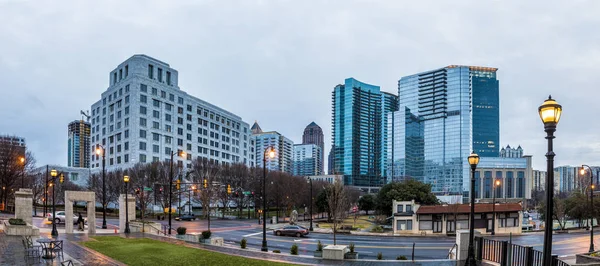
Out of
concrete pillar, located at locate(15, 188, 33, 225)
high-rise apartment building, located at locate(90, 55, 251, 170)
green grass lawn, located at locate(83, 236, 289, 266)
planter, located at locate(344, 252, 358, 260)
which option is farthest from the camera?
high-rise apartment building, located at locate(90, 55, 251, 170)

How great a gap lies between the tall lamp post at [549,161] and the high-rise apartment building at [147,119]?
97.5 meters

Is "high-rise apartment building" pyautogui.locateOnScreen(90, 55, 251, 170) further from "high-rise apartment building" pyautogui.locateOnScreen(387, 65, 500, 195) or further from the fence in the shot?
"high-rise apartment building" pyautogui.locateOnScreen(387, 65, 500, 195)

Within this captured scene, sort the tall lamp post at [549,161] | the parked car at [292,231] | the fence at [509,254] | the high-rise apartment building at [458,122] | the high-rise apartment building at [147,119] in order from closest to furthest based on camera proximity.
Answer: the tall lamp post at [549,161] < the fence at [509,254] < the parked car at [292,231] < the high-rise apartment building at [147,119] < the high-rise apartment building at [458,122]

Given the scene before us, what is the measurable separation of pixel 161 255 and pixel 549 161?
17.8 meters

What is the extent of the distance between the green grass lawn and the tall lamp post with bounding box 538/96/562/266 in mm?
12121

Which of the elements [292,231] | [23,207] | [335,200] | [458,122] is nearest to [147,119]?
[23,207]

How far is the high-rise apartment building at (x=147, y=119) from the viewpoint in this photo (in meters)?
95.7

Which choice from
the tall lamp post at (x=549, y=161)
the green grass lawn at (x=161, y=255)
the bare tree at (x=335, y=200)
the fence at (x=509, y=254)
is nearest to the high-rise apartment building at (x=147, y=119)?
the bare tree at (x=335, y=200)

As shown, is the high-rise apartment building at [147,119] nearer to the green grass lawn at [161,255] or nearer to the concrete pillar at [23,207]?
the concrete pillar at [23,207]

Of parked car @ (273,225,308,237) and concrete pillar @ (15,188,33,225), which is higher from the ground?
concrete pillar @ (15,188,33,225)

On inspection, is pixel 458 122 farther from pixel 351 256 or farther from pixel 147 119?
pixel 351 256

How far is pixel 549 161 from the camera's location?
8070mm

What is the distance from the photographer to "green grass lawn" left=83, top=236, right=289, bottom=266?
56.5 feet

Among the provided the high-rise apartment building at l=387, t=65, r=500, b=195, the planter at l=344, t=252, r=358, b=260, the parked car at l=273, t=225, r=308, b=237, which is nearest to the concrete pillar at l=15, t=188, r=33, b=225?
the parked car at l=273, t=225, r=308, b=237
